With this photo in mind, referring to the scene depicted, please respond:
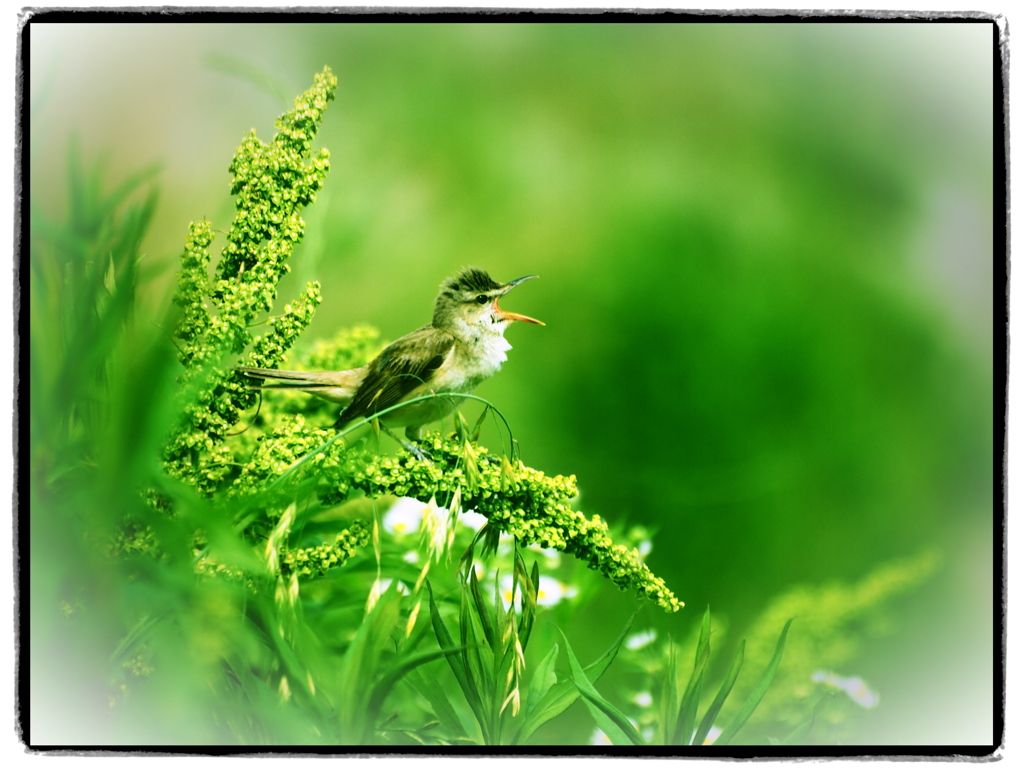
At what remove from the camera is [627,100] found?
6.01ft

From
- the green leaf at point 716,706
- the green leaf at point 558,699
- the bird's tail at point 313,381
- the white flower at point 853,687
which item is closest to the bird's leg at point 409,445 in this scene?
the bird's tail at point 313,381

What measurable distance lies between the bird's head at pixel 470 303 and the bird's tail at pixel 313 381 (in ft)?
0.71

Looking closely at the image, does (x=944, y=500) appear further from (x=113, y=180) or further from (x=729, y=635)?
(x=113, y=180)

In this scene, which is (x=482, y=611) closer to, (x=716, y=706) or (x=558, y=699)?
(x=558, y=699)

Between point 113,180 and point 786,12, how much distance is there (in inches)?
59.0

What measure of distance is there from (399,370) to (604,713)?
0.83m

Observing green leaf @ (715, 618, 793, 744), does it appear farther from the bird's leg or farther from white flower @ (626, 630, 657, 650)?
the bird's leg

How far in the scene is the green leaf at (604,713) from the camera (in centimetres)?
168

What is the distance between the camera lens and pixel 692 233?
1.95 m

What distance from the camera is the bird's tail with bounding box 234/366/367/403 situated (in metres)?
1.60

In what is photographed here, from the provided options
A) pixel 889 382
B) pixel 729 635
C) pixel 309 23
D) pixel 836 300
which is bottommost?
pixel 729 635

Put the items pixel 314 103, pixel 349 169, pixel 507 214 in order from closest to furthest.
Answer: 1. pixel 314 103
2. pixel 349 169
3. pixel 507 214

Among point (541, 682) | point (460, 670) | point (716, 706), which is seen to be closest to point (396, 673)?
point (460, 670)

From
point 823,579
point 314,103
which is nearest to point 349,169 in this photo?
point 314,103
